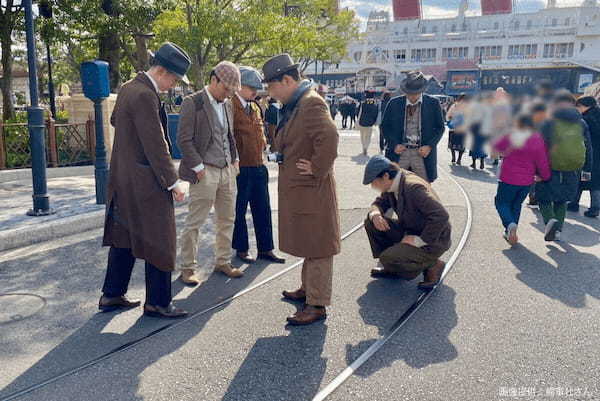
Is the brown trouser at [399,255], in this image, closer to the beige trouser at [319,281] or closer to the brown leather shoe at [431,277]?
the brown leather shoe at [431,277]

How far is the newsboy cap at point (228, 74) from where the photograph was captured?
439 cm

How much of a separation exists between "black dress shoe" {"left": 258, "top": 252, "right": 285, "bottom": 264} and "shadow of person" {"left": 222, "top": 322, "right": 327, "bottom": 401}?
172cm

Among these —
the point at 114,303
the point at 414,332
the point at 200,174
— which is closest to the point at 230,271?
the point at 200,174

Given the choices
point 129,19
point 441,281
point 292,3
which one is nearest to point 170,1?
point 129,19

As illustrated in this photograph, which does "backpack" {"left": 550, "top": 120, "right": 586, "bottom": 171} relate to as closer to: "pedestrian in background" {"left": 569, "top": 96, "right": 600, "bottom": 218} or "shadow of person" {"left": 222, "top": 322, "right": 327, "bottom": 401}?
"pedestrian in background" {"left": 569, "top": 96, "right": 600, "bottom": 218}

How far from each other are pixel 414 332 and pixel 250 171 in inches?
100

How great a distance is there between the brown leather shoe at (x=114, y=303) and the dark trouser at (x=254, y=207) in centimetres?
160

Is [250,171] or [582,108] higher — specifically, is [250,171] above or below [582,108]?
below

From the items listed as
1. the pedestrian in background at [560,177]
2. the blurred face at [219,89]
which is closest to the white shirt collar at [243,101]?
the blurred face at [219,89]

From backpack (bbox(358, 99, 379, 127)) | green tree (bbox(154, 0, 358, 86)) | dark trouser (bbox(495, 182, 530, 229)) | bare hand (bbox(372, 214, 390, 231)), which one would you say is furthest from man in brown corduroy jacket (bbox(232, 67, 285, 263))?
backpack (bbox(358, 99, 379, 127))

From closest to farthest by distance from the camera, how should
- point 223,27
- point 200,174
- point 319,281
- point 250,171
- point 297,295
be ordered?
point 319,281 → point 297,295 → point 200,174 → point 250,171 → point 223,27

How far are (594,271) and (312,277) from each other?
3301mm

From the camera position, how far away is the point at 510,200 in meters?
6.12

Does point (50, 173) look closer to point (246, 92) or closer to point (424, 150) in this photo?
point (246, 92)
